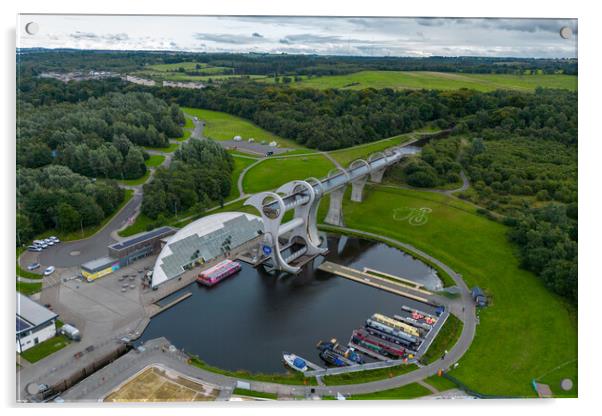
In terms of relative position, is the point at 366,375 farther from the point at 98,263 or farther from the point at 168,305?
the point at 98,263

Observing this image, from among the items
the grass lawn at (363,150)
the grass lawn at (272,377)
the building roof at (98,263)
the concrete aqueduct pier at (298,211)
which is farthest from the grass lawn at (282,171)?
the grass lawn at (272,377)

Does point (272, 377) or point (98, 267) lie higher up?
point (98, 267)

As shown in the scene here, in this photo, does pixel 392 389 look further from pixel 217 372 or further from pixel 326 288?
pixel 326 288

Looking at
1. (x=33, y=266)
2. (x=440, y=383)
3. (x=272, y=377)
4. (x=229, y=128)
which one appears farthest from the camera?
(x=229, y=128)

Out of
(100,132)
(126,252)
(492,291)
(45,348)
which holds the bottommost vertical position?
(45,348)

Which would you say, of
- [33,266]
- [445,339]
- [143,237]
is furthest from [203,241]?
[445,339]

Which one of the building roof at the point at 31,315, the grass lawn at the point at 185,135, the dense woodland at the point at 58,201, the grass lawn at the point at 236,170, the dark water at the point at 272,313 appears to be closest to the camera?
the building roof at the point at 31,315

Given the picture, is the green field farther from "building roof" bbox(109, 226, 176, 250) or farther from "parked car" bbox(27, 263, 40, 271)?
"parked car" bbox(27, 263, 40, 271)

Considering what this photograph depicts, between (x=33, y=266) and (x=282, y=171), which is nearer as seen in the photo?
(x=33, y=266)

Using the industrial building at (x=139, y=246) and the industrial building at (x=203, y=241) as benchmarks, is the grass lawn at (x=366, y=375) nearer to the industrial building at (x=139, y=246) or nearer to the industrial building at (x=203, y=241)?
the industrial building at (x=203, y=241)
